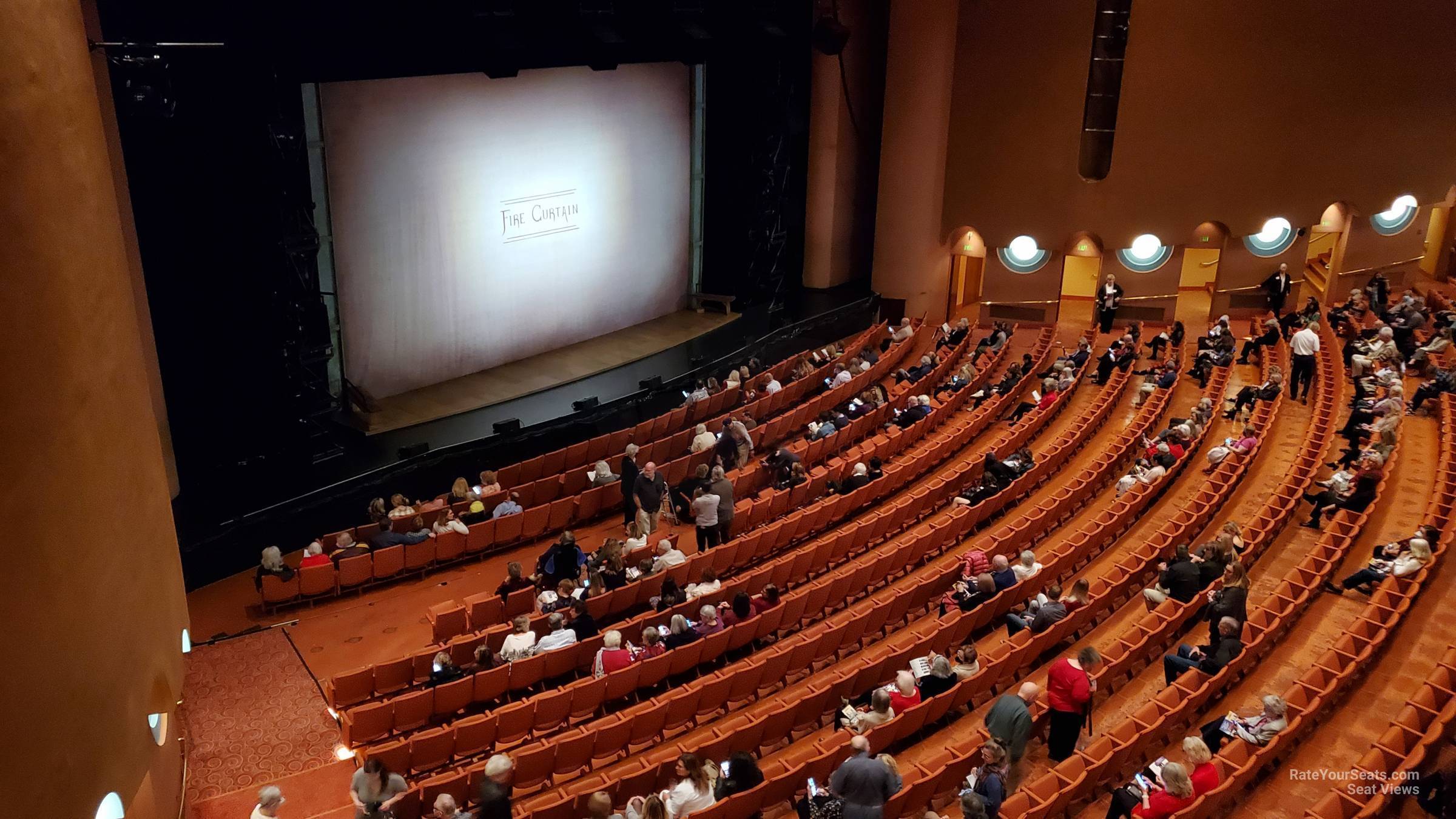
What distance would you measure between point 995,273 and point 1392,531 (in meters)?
10.1

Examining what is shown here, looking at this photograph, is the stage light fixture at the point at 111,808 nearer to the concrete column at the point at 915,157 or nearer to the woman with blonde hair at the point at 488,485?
the woman with blonde hair at the point at 488,485

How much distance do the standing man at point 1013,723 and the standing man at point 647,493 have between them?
4.66 m

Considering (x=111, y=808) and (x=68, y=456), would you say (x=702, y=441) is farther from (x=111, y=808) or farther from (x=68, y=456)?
(x=68, y=456)

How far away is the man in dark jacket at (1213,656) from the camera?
7.51m

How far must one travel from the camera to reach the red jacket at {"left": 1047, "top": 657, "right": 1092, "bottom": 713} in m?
6.83

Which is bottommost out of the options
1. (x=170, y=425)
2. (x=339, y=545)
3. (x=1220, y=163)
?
(x=339, y=545)

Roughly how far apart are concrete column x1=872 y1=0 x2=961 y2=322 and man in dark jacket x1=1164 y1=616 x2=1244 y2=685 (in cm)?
1206

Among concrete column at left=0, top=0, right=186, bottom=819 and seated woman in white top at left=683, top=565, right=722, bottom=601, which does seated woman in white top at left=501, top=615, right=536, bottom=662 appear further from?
concrete column at left=0, top=0, right=186, bottom=819

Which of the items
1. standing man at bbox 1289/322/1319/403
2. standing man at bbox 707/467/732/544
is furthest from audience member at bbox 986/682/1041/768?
standing man at bbox 1289/322/1319/403

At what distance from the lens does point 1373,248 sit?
65.0 feet

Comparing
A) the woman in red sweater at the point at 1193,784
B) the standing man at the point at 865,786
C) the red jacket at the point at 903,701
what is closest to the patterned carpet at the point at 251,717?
the standing man at the point at 865,786

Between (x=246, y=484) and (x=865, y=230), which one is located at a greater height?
(x=865, y=230)

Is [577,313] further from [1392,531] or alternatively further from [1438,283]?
[1438,283]

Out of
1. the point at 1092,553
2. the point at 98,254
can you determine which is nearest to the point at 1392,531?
the point at 1092,553
